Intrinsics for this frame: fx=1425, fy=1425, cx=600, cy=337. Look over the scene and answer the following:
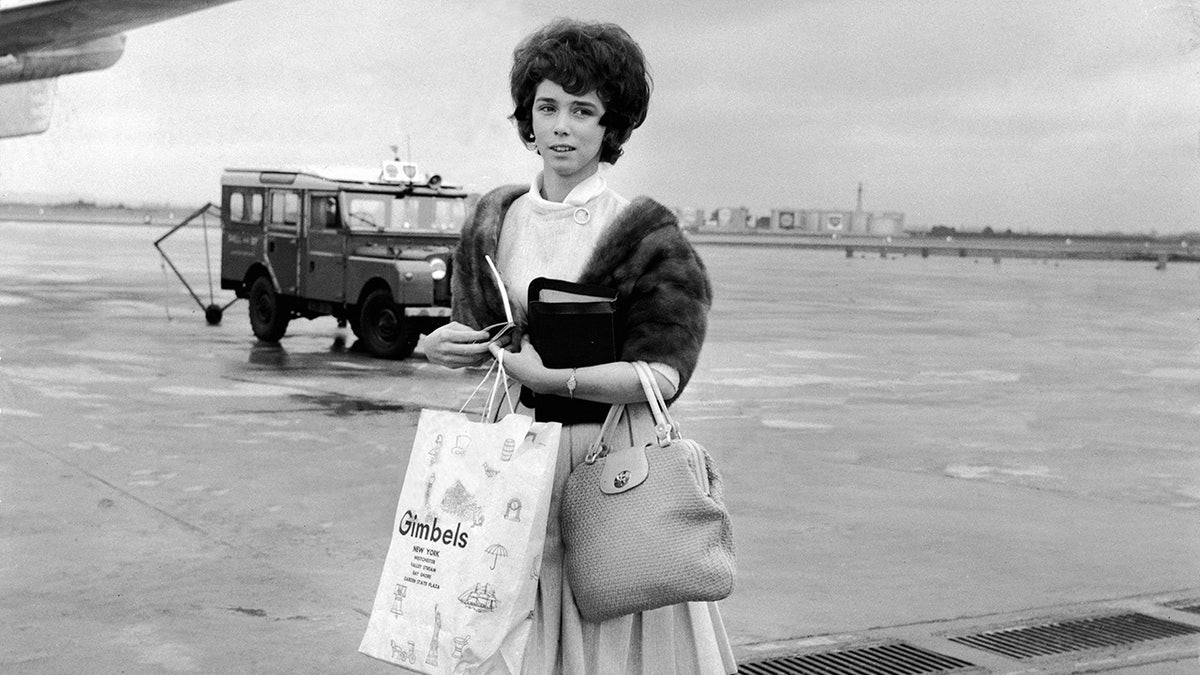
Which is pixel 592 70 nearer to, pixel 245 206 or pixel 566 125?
pixel 566 125

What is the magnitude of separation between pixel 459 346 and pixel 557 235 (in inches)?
12.1

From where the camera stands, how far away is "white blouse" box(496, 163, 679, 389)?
9.18 feet

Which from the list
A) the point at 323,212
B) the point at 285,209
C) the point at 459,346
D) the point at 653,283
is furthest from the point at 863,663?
the point at 285,209

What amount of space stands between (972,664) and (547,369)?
253cm

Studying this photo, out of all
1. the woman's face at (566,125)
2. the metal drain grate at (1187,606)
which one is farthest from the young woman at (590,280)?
the metal drain grate at (1187,606)

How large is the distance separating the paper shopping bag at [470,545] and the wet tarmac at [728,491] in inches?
73.0

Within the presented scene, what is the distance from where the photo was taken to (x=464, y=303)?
2.85 metres

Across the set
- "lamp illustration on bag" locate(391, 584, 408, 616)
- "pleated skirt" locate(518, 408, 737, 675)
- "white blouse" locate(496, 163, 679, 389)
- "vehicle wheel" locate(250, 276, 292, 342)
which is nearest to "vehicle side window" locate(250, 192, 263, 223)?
"vehicle wheel" locate(250, 276, 292, 342)

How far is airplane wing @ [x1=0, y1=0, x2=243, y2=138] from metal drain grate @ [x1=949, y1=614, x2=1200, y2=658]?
19709 mm

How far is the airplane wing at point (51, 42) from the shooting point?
2238 centimetres

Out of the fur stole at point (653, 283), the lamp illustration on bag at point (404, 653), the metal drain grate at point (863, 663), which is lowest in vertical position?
the metal drain grate at point (863, 663)

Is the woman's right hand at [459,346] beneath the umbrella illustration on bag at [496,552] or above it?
above

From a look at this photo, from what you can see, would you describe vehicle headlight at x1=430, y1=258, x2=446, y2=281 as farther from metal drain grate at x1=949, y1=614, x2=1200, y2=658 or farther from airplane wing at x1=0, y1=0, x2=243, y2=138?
airplane wing at x1=0, y1=0, x2=243, y2=138

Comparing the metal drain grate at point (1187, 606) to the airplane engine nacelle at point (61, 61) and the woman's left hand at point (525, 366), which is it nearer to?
the woman's left hand at point (525, 366)
